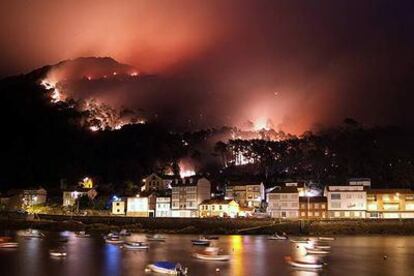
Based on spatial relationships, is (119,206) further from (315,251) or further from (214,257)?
(214,257)

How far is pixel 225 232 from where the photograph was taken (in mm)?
47719

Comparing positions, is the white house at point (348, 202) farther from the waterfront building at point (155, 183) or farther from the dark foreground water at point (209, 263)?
the waterfront building at point (155, 183)

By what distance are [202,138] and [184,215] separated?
91.6 feet

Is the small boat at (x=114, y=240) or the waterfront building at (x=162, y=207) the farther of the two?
the waterfront building at (x=162, y=207)

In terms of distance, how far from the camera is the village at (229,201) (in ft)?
172

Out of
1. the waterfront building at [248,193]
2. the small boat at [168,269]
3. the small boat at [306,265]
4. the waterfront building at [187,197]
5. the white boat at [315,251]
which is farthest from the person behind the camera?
the waterfront building at [248,193]

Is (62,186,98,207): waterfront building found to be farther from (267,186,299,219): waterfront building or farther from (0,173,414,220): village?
(267,186,299,219): waterfront building

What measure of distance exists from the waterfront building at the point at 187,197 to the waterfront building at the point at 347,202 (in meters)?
14.4

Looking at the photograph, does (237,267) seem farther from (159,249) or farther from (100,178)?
(100,178)

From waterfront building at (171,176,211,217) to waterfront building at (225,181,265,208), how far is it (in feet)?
12.9

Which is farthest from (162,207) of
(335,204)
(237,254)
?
(237,254)

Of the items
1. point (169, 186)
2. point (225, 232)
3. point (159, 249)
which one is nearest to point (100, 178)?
point (169, 186)

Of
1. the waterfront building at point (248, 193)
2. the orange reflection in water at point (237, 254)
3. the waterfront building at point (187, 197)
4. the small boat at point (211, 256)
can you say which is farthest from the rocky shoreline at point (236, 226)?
the small boat at point (211, 256)

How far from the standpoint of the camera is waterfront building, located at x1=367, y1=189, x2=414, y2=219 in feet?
171
